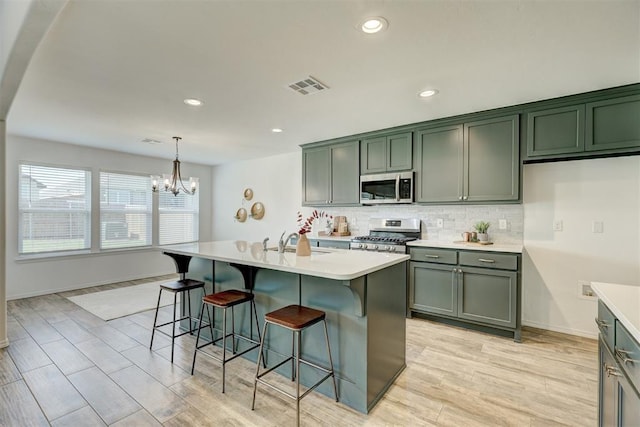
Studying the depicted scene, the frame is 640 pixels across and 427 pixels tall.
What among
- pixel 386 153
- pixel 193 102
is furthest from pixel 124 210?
pixel 386 153

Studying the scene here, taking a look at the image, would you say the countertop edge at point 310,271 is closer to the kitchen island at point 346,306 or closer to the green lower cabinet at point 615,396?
the kitchen island at point 346,306

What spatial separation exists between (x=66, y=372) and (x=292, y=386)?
6.11ft

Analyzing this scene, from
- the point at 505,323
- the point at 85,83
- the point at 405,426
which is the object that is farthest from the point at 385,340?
the point at 85,83

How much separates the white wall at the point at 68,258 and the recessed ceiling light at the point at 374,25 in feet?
17.6

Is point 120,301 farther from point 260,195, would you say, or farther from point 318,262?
point 318,262

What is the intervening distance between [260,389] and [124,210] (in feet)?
16.0

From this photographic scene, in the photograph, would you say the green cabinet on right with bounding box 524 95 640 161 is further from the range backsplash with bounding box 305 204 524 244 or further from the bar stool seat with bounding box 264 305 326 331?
the bar stool seat with bounding box 264 305 326 331

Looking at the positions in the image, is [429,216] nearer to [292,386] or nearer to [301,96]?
[301,96]

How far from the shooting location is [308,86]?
262 centimetres

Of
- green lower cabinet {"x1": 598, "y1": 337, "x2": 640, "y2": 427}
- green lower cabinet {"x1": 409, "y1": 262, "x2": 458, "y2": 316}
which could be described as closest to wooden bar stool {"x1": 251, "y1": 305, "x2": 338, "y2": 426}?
green lower cabinet {"x1": 598, "y1": 337, "x2": 640, "y2": 427}

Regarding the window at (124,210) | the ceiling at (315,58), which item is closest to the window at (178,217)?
the window at (124,210)

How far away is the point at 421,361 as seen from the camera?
104 inches

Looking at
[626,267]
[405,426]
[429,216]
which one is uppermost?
[429,216]

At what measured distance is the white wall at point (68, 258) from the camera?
4445mm
